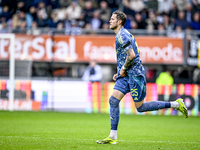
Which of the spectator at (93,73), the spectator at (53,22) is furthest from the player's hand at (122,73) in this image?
the spectator at (53,22)

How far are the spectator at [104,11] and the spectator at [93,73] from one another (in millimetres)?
2727

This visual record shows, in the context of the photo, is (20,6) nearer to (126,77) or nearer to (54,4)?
(54,4)

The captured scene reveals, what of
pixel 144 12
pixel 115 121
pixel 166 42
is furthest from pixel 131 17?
pixel 115 121

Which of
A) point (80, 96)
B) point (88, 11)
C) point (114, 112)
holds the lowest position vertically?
point (80, 96)

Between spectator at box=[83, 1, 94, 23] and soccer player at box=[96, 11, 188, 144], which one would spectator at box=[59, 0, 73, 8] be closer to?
spectator at box=[83, 1, 94, 23]

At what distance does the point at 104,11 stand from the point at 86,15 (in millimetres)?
909

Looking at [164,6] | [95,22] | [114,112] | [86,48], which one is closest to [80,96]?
[86,48]

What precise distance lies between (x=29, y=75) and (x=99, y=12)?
4.46m

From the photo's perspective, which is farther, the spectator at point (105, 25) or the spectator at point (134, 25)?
the spectator at point (134, 25)

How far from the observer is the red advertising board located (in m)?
14.1

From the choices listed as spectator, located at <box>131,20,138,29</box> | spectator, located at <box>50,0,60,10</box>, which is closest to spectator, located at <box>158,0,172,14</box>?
spectator, located at <box>131,20,138,29</box>

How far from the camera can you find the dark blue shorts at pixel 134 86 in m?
5.89

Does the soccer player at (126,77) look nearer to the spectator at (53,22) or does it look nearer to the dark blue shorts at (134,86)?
the dark blue shorts at (134,86)

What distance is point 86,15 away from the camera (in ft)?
52.5
